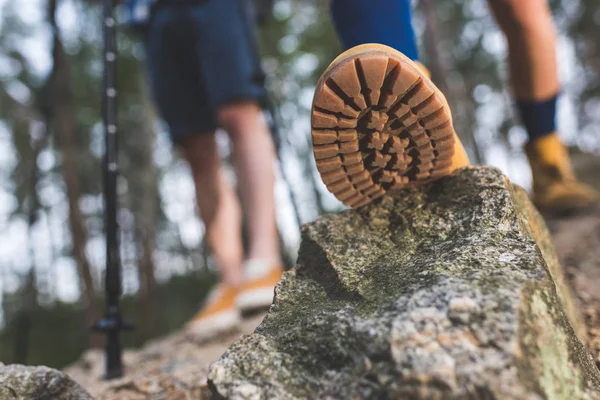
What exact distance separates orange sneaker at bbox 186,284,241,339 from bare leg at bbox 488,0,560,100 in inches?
52.4

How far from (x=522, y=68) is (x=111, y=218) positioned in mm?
1485

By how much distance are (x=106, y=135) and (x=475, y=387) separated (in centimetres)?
127

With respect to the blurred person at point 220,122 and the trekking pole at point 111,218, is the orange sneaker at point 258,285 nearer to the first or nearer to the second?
the blurred person at point 220,122

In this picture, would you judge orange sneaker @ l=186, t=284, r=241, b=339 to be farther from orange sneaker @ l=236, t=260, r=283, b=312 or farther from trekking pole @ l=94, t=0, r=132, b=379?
trekking pole @ l=94, t=0, r=132, b=379

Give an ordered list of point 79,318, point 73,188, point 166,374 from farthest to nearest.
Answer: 1. point 79,318
2. point 73,188
3. point 166,374

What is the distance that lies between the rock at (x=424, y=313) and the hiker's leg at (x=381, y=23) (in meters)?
0.34

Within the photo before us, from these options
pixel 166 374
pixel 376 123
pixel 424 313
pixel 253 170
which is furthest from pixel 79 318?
pixel 424 313

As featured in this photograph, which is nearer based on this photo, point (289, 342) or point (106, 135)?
point (289, 342)

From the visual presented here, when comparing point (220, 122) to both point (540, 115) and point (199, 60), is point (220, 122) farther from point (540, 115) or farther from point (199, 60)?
point (540, 115)

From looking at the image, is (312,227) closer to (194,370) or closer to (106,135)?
(194,370)

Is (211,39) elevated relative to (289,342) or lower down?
elevated

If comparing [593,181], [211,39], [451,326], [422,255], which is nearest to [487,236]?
[422,255]

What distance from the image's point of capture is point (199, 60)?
6.03 ft

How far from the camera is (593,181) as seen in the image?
3375 mm
